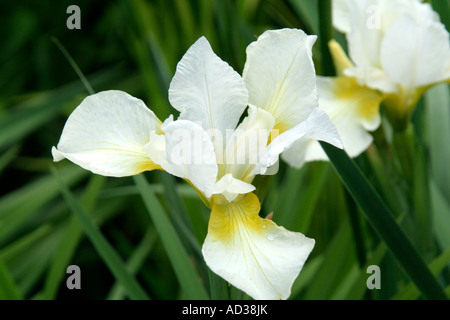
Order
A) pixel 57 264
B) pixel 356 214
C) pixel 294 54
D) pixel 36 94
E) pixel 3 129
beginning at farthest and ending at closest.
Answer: pixel 36 94 < pixel 3 129 < pixel 57 264 < pixel 356 214 < pixel 294 54

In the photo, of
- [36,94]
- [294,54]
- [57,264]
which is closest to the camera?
[294,54]

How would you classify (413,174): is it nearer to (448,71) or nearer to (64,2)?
(448,71)

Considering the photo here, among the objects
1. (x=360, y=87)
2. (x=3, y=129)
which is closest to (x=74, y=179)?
(x=3, y=129)

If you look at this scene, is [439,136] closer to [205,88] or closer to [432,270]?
[432,270]

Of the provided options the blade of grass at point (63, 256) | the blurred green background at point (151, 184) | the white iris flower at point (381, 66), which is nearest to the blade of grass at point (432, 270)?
the blurred green background at point (151, 184)

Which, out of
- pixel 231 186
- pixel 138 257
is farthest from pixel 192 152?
pixel 138 257

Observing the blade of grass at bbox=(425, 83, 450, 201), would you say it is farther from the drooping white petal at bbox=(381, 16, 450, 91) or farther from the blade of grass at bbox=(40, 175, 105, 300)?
the blade of grass at bbox=(40, 175, 105, 300)

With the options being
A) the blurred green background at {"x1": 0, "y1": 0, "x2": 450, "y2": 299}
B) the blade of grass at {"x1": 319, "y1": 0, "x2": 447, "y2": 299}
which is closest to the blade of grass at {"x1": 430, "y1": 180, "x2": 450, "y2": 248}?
the blurred green background at {"x1": 0, "y1": 0, "x2": 450, "y2": 299}

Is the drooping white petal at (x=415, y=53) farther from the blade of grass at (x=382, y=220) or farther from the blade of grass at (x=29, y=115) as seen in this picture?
the blade of grass at (x=29, y=115)
